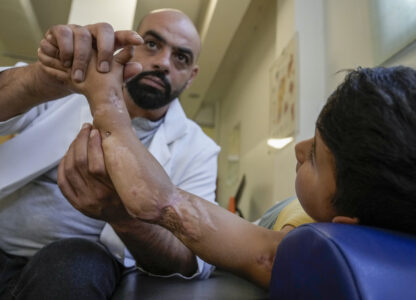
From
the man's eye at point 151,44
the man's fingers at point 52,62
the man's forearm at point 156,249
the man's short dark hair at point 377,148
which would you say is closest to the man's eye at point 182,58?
the man's eye at point 151,44

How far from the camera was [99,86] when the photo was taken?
68cm

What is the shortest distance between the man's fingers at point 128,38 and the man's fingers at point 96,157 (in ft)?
0.71

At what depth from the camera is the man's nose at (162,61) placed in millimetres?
1317

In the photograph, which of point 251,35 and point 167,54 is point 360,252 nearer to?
point 167,54

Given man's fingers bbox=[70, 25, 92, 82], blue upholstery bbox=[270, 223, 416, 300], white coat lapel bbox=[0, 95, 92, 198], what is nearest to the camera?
blue upholstery bbox=[270, 223, 416, 300]

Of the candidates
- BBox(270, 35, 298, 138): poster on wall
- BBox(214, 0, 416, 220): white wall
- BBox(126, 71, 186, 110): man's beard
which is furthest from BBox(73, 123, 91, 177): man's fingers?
BBox(270, 35, 298, 138): poster on wall

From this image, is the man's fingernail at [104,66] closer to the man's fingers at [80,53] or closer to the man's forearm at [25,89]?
the man's fingers at [80,53]

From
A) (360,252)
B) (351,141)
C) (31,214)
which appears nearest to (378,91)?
(351,141)

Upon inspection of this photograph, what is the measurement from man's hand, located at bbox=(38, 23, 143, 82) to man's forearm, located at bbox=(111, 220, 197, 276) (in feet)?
1.17

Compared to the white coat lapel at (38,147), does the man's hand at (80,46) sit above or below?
above

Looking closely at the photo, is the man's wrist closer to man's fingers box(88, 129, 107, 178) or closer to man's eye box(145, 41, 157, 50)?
man's fingers box(88, 129, 107, 178)

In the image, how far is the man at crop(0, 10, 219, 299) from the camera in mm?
682

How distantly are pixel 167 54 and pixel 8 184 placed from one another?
2.54 feet

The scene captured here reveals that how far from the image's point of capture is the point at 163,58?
4.36 ft
